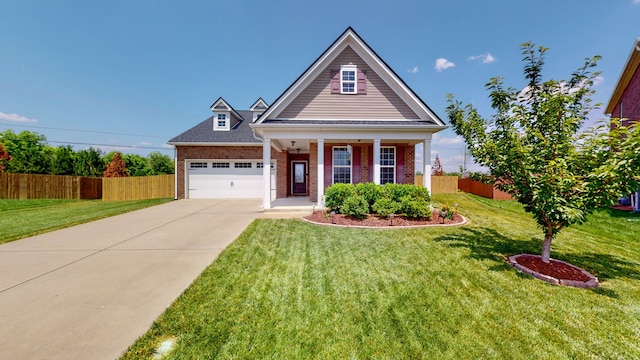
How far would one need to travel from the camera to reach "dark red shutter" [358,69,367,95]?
10618 mm

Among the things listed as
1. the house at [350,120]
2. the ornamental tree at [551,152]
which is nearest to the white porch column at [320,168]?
the house at [350,120]

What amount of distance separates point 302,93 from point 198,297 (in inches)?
358

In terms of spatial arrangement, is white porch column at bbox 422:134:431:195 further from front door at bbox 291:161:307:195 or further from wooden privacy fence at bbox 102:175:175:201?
wooden privacy fence at bbox 102:175:175:201

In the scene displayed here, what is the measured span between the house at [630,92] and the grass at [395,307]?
43.0ft

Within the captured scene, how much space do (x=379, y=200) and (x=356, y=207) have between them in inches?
38.1

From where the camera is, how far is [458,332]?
2.68m

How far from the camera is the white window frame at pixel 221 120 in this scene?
1602 cm

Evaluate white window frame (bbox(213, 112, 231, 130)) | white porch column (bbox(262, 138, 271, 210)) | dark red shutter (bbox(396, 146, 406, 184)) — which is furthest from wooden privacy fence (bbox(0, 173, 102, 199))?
dark red shutter (bbox(396, 146, 406, 184))

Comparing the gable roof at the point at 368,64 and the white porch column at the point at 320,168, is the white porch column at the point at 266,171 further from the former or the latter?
the white porch column at the point at 320,168

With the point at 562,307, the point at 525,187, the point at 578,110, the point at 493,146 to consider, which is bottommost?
the point at 562,307

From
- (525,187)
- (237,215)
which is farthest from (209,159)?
(525,187)

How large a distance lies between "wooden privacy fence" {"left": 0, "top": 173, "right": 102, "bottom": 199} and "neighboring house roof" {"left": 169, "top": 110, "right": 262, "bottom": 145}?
8195 mm

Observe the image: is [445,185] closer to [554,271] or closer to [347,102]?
[347,102]

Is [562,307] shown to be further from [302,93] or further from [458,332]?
[302,93]
